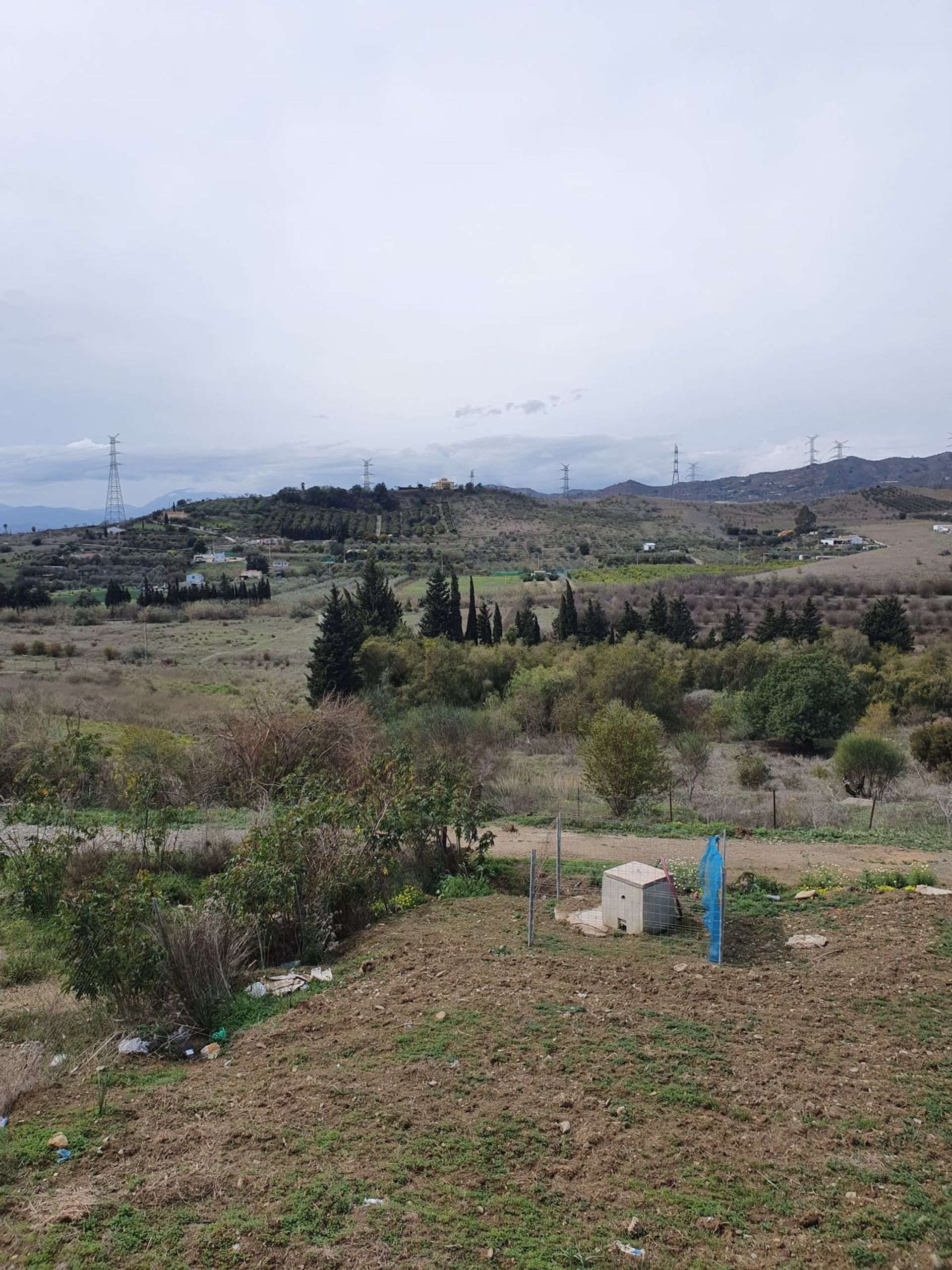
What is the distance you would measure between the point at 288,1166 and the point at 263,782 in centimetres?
1216

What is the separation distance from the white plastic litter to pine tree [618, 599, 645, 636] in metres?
39.3

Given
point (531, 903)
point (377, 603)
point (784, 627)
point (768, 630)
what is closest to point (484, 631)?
point (377, 603)

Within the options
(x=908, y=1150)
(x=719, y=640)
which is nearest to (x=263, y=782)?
(x=908, y=1150)

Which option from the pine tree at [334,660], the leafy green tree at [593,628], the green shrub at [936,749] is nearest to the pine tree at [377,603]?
the pine tree at [334,660]

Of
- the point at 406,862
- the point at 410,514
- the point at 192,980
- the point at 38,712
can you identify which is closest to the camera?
the point at 192,980

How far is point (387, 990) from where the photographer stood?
7.61m

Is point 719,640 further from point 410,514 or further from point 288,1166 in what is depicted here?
point 410,514

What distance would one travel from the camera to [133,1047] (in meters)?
6.93

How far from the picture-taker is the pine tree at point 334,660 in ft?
96.6

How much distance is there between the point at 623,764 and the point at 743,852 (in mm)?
4365

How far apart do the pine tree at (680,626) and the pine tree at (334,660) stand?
2117cm

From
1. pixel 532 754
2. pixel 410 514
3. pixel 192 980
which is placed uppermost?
pixel 410 514

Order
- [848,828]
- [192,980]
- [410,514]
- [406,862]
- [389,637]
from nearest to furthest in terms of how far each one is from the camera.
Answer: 1. [192,980]
2. [406,862]
3. [848,828]
4. [389,637]
5. [410,514]

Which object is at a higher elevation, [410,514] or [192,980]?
[410,514]
